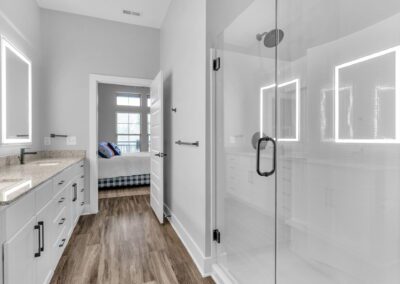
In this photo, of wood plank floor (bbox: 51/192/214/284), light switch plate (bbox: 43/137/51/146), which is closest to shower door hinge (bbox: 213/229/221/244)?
wood plank floor (bbox: 51/192/214/284)

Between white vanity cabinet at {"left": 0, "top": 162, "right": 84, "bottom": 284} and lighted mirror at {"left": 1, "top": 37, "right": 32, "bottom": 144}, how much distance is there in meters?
0.81

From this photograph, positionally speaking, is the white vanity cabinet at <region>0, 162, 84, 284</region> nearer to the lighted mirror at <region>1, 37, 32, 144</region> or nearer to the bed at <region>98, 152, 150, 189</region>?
the lighted mirror at <region>1, 37, 32, 144</region>

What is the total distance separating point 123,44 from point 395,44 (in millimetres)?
3543

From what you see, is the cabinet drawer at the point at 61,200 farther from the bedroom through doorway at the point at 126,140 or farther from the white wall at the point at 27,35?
the bedroom through doorway at the point at 126,140

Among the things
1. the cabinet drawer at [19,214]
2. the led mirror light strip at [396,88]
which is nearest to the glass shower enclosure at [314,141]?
the led mirror light strip at [396,88]

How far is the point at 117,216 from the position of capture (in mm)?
3094

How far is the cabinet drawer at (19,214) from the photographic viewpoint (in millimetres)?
982

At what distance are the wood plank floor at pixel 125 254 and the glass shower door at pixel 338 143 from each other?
39.7 inches

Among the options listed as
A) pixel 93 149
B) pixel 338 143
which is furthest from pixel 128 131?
pixel 338 143

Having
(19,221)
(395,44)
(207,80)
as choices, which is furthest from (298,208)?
(19,221)

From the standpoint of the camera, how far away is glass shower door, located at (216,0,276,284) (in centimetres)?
128

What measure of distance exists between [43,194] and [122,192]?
303 cm

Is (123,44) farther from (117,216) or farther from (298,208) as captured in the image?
(298,208)

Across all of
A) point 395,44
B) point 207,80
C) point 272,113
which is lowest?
point 272,113
